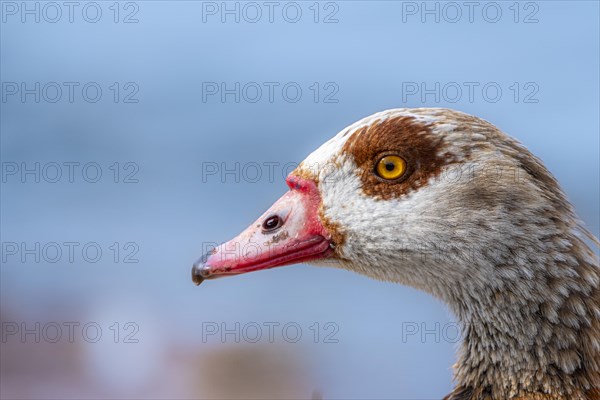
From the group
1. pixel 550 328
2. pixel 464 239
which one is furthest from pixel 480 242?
pixel 550 328

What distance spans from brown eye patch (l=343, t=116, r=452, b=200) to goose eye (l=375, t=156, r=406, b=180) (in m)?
0.02

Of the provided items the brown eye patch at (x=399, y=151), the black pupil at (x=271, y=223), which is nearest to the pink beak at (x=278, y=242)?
the black pupil at (x=271, y=223)

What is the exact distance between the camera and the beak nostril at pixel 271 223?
326 cm

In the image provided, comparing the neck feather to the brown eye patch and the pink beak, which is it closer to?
the brown eye patch

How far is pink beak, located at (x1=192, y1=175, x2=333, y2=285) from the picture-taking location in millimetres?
3191

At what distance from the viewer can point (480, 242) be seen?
295cm

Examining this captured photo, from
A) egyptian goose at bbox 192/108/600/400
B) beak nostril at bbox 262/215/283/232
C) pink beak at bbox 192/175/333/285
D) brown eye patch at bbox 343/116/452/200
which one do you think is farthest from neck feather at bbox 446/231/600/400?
beak nostril at bbox 262/215/283/232

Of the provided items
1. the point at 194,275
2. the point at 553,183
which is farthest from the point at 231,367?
the point at 553,183

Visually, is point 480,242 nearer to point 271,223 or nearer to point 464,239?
point 464,239

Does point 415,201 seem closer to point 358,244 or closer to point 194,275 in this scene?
point 358,244

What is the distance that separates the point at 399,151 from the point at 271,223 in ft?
2.08

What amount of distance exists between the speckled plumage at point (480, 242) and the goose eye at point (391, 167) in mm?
35

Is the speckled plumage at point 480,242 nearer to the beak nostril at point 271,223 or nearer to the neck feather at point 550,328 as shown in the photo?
the neck feather at point 550,328

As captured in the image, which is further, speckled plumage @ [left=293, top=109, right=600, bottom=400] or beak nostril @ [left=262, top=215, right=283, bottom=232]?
beak nostril @ [left=262, top=215, right=283, bottom=232]
